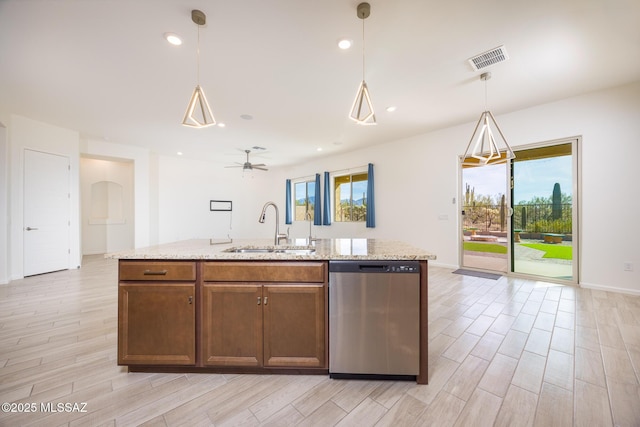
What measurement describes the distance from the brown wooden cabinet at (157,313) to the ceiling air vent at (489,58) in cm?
346

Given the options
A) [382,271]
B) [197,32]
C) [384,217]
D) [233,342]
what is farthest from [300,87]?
[384,217]

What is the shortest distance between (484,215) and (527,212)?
63cm

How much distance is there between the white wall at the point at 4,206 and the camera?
12.9ft

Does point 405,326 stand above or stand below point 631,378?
above

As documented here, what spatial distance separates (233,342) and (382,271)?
44.6 inches

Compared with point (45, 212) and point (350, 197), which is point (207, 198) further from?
point (350, 197)

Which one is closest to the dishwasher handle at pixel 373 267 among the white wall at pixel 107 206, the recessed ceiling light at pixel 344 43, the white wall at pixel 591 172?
the recessed ceiling light at pixel 344 43

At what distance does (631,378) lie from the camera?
162cm

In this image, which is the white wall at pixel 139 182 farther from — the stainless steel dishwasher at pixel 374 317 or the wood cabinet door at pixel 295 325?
the stainless steel dishwasher at pixel 374 317

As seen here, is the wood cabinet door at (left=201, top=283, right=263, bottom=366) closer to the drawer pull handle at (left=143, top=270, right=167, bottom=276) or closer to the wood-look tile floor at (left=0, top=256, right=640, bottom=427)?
the wood-look tile floor at (left=0, top=256, right=640, bottom=427)

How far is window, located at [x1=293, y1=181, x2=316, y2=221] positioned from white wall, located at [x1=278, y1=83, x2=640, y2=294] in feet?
12.2

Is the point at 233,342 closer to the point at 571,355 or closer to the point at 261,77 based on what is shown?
the point at 571,355

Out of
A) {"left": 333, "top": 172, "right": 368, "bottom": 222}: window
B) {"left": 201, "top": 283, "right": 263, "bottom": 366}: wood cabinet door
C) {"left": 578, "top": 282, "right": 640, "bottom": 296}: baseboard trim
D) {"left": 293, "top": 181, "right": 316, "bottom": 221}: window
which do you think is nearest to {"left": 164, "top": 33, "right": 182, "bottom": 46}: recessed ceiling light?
{"left": 201, "top": 283, "right": 263, "bottom": 366}: wood cabinet door

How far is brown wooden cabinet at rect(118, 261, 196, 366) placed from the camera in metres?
1.64
